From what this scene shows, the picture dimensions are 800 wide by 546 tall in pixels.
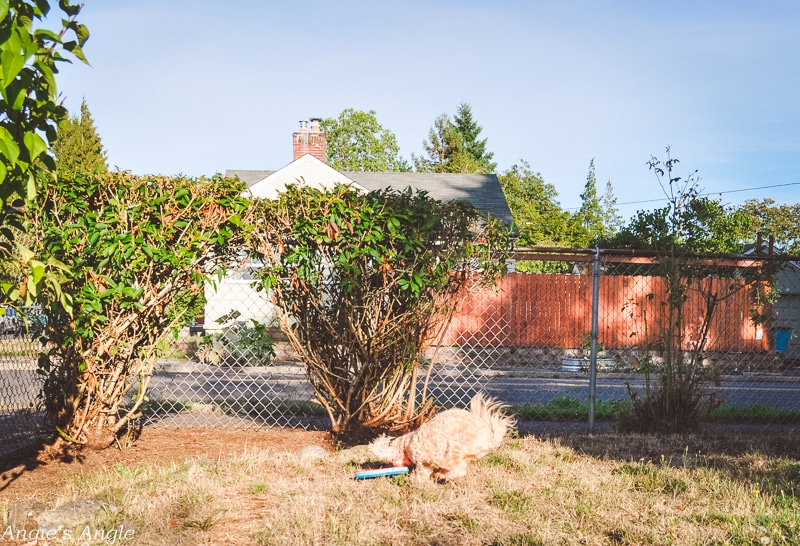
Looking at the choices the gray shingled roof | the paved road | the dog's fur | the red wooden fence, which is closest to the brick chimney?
the gray shingled roof

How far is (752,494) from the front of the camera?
4355 millimetres

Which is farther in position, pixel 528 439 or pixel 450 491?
pixel 528 439

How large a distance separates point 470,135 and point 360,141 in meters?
10.0

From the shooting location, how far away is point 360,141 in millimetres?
58438

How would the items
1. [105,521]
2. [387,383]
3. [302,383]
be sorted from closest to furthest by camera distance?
1. [105,521]
2. [387,383]
3. [302,383]

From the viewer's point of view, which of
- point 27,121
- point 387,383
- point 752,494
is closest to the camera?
point 27,121

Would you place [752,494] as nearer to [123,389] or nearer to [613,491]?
[613,491]

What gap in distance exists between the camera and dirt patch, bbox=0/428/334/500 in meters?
4.80

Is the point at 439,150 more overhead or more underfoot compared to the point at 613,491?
more overhead

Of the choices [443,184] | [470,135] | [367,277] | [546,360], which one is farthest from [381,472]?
[470,135]

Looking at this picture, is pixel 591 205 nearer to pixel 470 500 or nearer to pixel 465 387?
pixel 465 387

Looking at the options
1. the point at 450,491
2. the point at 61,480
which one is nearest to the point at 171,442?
the point at 61,480

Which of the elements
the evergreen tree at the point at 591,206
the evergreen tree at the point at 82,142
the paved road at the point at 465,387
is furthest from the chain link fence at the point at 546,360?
the evergreen tree at the point at 591,206

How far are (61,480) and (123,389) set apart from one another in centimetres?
97
